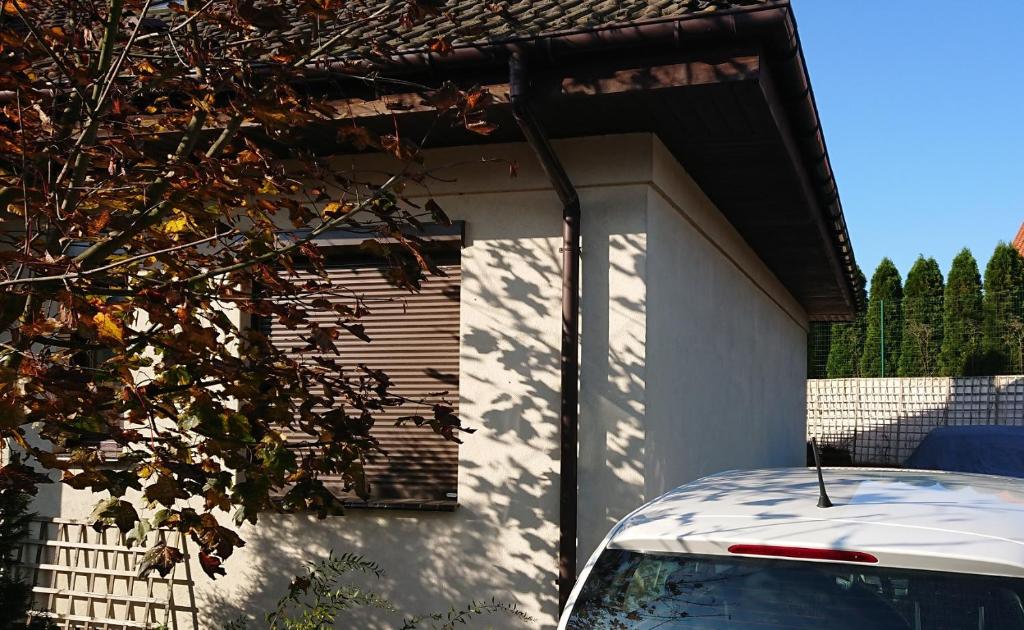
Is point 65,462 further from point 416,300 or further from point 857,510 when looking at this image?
point 416,300

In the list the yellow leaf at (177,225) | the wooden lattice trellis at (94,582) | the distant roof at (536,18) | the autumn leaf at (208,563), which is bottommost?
the wooden lattice trellis at (94,582)

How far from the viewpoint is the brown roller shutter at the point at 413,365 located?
6914mm

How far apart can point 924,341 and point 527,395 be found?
19.9 metres

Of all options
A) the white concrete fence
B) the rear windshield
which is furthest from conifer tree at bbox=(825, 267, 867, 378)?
the rear windshield

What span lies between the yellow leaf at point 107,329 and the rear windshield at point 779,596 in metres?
2.09

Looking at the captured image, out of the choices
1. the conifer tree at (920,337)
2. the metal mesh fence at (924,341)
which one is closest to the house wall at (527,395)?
the metal mesh fence at (924,341)

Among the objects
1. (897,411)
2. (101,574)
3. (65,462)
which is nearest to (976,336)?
(897,411)

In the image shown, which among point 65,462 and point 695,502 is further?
point 65,462

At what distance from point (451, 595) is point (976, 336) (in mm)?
19884

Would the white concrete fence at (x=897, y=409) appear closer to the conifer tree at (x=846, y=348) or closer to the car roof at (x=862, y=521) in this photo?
the conifer tree at (x=846, y=348)

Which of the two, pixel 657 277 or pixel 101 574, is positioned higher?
pixel 657 277

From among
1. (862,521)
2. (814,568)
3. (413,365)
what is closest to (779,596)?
(814,568)

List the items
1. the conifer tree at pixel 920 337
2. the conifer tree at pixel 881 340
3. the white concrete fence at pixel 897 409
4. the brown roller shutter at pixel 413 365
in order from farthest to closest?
the conifer tree at pixel 881 340 < the conifer tree at pixel 920 337 < the white concrete fence at pixel 897 409 < the brown roller shutter at pixel 413 365

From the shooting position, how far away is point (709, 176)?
25.3 ft
